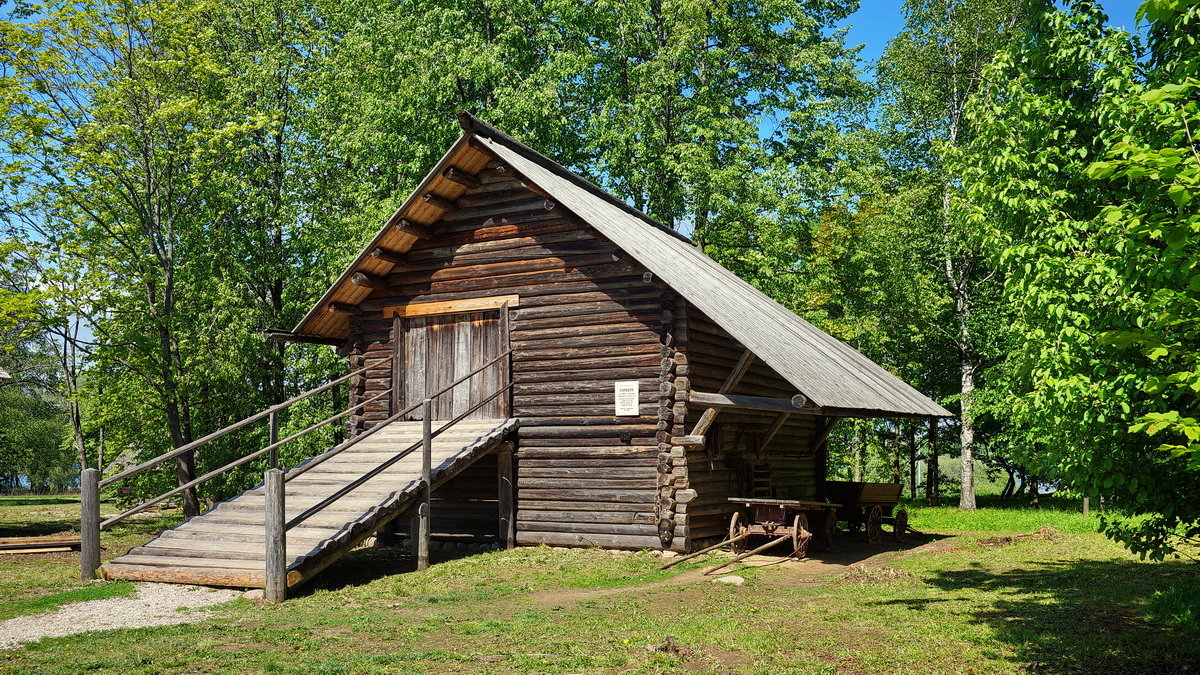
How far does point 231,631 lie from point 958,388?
106 ft

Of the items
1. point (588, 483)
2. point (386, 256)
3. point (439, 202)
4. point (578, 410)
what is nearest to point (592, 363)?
point (578, 410)

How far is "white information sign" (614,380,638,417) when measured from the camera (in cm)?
1684

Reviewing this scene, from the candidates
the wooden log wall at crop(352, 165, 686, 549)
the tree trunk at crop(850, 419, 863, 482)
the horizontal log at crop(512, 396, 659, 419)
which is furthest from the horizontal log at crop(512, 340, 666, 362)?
the tree trunk at crop(850, 419, 863, 482)

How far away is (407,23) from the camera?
31203mm

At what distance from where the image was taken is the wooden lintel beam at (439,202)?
60.0ft

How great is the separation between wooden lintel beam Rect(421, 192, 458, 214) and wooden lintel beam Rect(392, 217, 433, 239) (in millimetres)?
628

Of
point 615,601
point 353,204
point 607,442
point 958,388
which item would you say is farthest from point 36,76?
point 958,388

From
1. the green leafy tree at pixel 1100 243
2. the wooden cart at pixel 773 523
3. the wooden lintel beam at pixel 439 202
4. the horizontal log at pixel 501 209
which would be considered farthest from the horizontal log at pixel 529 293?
the green leafy tree at pixel 1100 243

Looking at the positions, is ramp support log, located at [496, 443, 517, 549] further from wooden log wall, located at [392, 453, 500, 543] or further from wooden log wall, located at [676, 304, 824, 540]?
wooden log wall, located at [676, 304, 824, 540]

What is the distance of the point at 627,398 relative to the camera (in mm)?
16906

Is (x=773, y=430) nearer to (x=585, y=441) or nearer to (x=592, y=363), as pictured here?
(x=585, y=441)

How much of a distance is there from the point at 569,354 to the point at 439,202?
4.19 meters

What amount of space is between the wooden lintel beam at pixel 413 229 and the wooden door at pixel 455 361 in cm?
174

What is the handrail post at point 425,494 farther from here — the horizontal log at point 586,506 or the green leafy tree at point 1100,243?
the green leafy tree at point 1100,243
